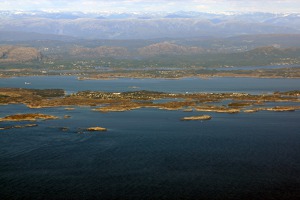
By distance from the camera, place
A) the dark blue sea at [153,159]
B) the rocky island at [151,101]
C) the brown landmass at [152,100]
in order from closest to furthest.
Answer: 1. the dark blue sea at [153,159]
2. the rocky island at [151,101]
3. the brown landmass at [152,100]

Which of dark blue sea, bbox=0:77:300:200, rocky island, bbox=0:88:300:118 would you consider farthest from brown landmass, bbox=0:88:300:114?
dark blue sea, bbox=0:77:300:200

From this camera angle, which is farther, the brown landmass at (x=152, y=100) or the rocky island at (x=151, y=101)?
the brown landmass at (x=152, y=100)

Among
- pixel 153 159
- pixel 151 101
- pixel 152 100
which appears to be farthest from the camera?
pixel 152 100

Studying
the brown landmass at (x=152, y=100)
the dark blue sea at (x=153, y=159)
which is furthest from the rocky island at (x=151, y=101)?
the dark blue sea at (x=153, y=159)

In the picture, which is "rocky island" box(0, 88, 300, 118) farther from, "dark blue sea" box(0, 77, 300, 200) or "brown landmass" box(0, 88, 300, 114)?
"dark blue sea" box(0, 77, 300, 200)

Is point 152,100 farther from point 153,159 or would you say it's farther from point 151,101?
point 153,159

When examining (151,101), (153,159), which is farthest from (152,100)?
(153,159)

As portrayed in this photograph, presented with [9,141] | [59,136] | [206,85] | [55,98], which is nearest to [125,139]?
[59,136]

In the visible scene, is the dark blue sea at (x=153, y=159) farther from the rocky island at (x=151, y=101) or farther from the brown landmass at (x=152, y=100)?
the brown landmass at (x=152, y=100)
